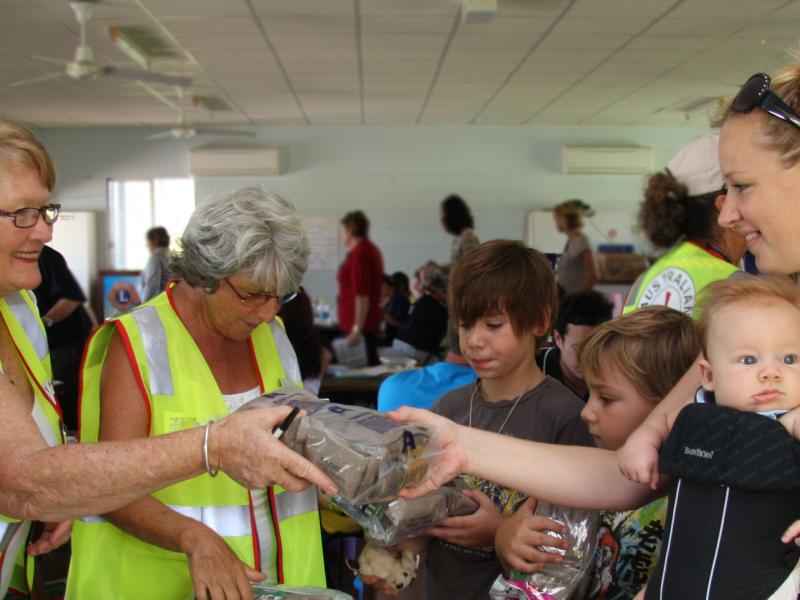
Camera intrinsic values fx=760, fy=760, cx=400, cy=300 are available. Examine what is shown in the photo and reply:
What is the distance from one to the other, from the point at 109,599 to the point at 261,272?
722 millimetres

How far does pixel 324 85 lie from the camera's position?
8.29 m

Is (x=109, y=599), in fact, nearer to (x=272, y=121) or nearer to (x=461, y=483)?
(x=461, y=483)

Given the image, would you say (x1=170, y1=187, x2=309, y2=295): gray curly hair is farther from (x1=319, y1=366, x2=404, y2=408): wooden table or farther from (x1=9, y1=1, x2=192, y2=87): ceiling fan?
(x1=9, y1=1, x2=192, y2=87): ceiling fan

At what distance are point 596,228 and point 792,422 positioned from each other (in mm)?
A: 10013

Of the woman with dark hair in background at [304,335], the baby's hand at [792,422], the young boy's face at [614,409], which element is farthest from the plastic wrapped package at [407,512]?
the woman with dark hair in background at [304,335]

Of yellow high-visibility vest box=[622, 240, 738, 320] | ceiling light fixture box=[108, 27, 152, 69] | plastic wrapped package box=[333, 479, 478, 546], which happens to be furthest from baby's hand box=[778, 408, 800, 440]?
ceiling light fixture box=[108, 27, 152, 69]

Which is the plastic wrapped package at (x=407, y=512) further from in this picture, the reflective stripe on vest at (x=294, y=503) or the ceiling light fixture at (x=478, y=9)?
the ceiling light fixture at (x=478, y=9)

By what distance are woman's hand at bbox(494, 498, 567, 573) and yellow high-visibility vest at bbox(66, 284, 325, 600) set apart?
453mm

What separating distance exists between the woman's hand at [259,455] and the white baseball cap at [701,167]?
174 centimetres

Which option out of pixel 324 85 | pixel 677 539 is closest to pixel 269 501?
pixel 677 539

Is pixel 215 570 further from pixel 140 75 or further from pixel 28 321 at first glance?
pixel 140 75

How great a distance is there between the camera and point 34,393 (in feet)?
5.13

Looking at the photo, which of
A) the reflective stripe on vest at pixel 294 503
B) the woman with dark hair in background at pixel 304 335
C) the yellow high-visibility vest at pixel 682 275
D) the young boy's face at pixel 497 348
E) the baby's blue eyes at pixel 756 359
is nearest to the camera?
the baby's blue eyes at pixel 756 359

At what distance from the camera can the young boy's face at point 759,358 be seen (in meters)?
1.12
